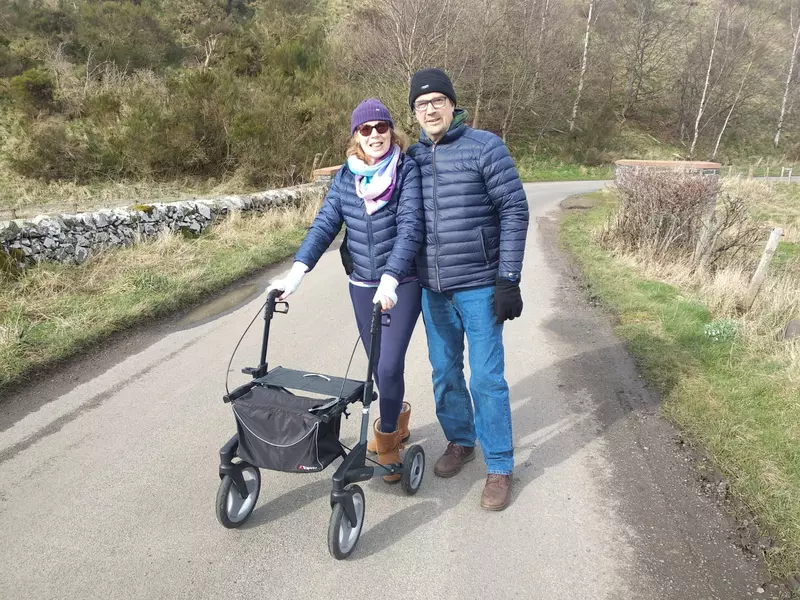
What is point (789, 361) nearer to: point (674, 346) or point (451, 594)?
point (674, 346)

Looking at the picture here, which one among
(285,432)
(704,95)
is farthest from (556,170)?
(285,432)

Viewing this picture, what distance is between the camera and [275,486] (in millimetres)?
3273

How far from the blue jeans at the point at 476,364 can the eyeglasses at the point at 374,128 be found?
908 mm

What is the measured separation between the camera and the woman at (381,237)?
Result: 288 centimetres

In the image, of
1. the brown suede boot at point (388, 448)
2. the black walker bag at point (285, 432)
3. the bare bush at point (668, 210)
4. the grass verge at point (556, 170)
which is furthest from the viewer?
the grass verge at point (556, 170)

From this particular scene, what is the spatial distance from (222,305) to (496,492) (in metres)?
4.74

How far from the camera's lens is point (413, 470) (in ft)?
10.5

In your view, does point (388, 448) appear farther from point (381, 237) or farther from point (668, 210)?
point (668, 210)

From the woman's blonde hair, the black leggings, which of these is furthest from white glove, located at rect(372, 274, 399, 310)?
the woman's blonde hair

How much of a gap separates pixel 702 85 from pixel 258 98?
112 ft

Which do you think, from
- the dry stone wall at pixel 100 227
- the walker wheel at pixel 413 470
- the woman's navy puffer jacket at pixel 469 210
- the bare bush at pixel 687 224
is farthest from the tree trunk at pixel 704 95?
the walker wheel at pixel 413 470

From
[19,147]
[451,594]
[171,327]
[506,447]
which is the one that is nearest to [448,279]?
[506,447]

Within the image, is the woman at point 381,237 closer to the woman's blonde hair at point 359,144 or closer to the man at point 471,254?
the woman's blonde hair at point 359,144

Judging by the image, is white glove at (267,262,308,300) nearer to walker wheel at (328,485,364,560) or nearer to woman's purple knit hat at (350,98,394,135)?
woman's purple knit hat at (350,98,394,135)
